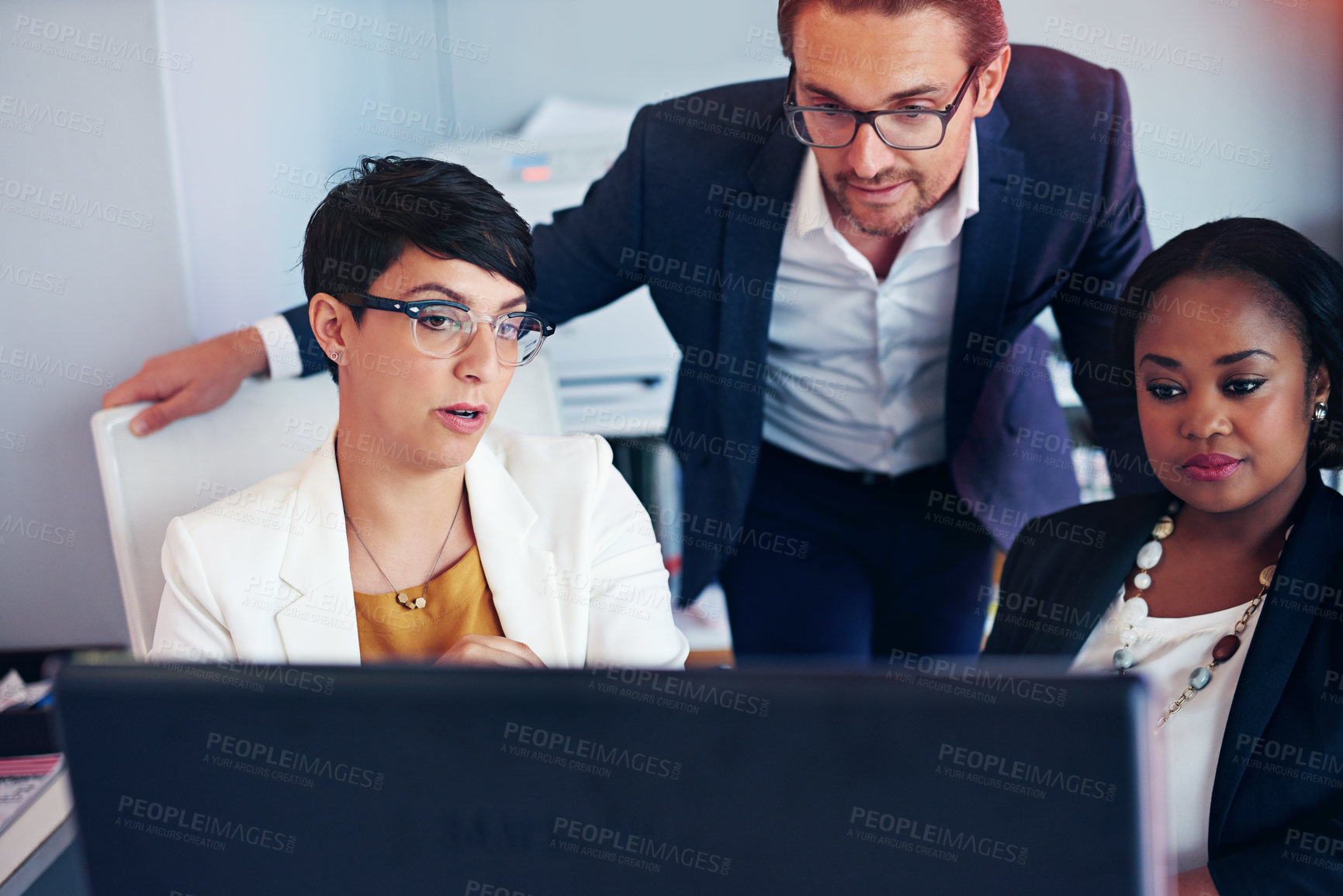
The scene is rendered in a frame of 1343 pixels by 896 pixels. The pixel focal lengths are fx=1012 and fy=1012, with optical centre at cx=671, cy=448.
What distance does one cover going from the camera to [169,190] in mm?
1748

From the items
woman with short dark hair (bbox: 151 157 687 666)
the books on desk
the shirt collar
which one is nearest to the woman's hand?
woman with short dark hair (bbox: 151 157 687 666)

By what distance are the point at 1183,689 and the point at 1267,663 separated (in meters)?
0.11

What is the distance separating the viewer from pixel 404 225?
1.22m

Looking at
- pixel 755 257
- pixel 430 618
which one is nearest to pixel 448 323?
pixel 430 618

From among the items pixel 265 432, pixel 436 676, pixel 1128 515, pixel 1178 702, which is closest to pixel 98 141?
pixel 265 432

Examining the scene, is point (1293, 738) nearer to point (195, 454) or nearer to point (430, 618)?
point (430, 618)

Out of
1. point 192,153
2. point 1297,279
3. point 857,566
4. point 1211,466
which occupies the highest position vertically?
point 192,153

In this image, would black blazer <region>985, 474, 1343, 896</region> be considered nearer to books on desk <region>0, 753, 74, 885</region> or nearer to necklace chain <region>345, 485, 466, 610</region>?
necklace chain <region>345, 485, 466, 610</region>

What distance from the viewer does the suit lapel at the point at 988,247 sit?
1586 millimetres

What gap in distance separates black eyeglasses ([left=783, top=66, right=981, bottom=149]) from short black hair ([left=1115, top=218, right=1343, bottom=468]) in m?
0.36

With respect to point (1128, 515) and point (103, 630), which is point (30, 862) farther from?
point (1128, 515)

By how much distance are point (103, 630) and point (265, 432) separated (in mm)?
740

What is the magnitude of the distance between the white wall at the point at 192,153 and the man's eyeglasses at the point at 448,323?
0.77 m

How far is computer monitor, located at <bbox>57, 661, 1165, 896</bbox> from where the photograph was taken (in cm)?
46
